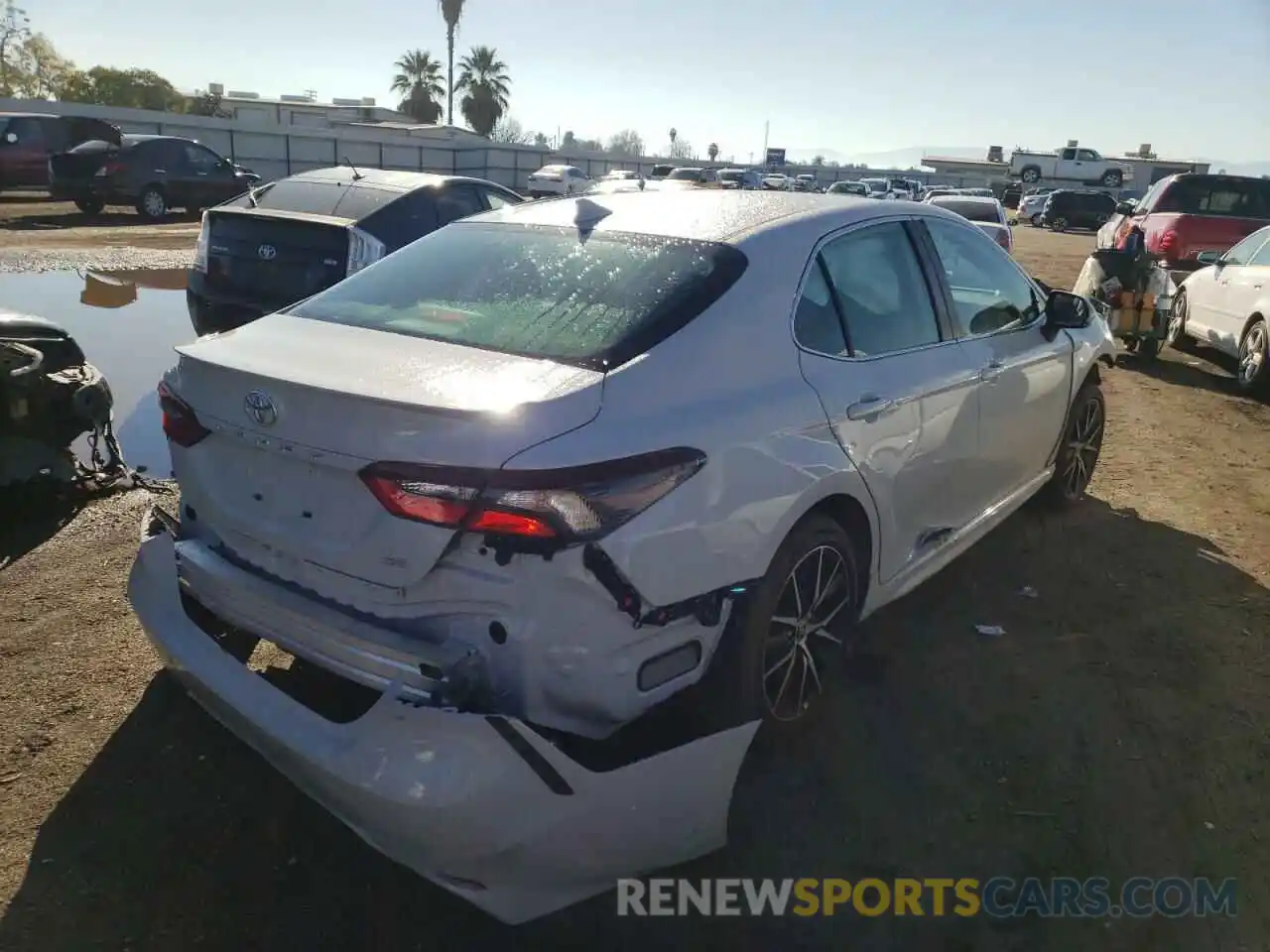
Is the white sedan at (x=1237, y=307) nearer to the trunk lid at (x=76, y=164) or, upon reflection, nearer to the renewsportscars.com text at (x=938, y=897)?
the renewsportscars.com text at (x=938, y=897)

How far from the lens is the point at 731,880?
267 centimetres

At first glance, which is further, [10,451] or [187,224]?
[187,224]

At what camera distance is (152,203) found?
2006 centimetres

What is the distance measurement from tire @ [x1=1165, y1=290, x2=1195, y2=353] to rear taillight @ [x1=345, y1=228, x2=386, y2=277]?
847cm

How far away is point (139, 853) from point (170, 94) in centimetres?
6458

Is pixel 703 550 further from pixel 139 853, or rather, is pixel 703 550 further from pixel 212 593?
pixel 139 853

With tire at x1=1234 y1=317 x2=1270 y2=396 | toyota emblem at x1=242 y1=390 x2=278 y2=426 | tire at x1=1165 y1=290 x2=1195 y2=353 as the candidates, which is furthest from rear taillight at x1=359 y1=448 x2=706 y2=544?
tire at x1=1165 y1=290 x2=1195 y2=353

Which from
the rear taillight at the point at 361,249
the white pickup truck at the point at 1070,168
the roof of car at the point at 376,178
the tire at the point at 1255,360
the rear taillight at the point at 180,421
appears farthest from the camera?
the white pickup truck at the point at 1070,168

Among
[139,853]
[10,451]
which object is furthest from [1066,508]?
[10,451]

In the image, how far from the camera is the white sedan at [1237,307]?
8.95 meters

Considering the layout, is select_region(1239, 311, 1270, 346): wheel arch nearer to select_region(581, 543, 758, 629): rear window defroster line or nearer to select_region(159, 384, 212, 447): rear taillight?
select_region(581, 543, 758, 629): rear window defroster line

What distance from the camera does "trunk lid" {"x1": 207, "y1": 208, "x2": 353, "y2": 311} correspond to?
6.48m

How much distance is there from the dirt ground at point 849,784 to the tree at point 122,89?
5956cm

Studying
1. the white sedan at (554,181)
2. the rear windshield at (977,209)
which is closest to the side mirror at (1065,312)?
the rear windshield at (977,209)
